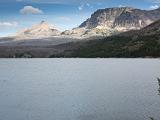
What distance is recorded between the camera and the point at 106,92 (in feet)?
326

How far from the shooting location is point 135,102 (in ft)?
262

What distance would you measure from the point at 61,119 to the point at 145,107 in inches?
666

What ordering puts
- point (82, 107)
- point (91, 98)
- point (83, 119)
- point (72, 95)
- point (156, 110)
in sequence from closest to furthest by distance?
1. point (83, 119)
2. point (156, 110)
3. point (82, 107)
4. point (91, 98)
5. point (72, 95)

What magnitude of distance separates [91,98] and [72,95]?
7359 mm

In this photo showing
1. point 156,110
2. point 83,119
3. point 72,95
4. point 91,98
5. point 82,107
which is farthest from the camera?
point 72,95

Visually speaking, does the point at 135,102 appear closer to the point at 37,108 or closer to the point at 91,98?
the point at 91,98

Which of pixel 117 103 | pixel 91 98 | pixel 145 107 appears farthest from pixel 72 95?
pixel 145 107

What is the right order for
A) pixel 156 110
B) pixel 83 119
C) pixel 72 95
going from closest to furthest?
pixel 83 119, pixel 156 110, pixel 72 95

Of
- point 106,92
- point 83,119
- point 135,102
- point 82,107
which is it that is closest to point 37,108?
point 82,107

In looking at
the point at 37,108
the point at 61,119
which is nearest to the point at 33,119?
the point at 61,119

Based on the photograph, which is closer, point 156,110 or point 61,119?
point 61,119

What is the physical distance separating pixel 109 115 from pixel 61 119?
8147 mm

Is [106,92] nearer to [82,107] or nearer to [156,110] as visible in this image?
[82,107]

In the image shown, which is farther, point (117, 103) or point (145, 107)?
point (117, 103)
